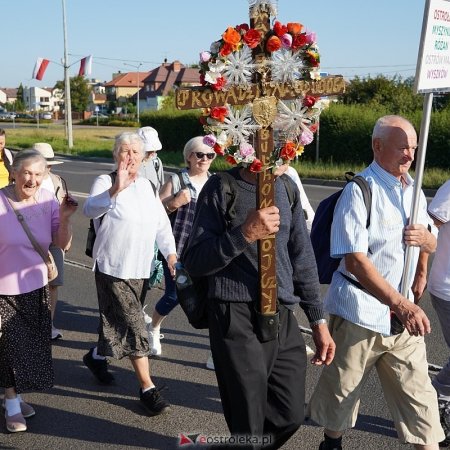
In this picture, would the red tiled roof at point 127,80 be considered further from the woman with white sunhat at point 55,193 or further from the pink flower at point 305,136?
the pink flower at point 305,136

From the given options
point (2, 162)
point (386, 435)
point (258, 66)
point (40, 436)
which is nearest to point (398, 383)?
point (386, 435)

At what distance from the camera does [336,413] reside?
12.0 feet

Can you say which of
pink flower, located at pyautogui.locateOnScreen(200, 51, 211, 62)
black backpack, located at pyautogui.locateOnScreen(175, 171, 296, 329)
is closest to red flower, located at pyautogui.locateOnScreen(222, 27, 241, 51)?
pink flower, located at pyautogui.locateOnScreen(200, 51, 211, 62)

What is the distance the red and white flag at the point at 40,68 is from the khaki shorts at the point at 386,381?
1523 inches

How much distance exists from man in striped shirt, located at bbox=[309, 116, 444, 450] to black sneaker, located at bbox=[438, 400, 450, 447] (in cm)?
66

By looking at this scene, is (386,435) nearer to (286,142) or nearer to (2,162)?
(286,142)

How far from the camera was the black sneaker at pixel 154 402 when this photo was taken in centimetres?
459

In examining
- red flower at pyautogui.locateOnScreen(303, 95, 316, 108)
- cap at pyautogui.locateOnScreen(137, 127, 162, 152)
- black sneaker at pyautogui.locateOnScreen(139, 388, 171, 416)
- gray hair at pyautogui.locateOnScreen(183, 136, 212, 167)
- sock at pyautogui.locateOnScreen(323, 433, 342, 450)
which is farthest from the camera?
cap at pyautogui.locateOnScreen(137, 127, 162, 152)

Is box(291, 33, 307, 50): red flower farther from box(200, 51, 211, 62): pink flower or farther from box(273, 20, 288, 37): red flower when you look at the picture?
box(200, 51, 211, 62): pink flower

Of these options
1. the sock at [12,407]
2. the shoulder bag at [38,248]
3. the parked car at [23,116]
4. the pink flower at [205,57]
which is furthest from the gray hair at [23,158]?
the parked car at [23,116]

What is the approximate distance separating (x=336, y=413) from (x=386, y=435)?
2.49 feet

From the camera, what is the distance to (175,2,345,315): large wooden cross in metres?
3.11

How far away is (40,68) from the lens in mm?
39781

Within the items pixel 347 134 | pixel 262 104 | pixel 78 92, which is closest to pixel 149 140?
pixel 262 104
